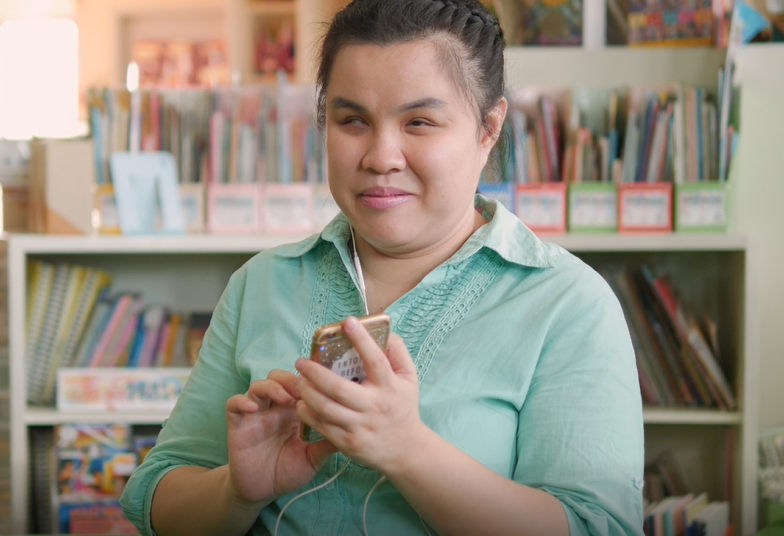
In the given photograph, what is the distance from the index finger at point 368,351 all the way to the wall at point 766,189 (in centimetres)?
141

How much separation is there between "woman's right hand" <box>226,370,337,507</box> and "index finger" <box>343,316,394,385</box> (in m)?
0.16

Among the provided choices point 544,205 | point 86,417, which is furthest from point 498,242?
point 86,417

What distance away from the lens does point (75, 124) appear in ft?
16.0

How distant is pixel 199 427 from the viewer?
3.39ft

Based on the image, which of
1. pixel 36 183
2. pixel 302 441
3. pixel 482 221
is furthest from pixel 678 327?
pixel 36 183

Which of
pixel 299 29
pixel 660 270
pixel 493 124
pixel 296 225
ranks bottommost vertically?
pixel 660 270

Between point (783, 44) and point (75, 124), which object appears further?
point (75, 124)

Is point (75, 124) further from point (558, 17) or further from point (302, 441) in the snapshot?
point (302, 441)

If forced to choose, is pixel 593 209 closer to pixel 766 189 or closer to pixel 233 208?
pixel 766 189

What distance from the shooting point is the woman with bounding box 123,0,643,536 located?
2.70ft

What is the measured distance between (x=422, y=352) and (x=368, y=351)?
0.28 metres

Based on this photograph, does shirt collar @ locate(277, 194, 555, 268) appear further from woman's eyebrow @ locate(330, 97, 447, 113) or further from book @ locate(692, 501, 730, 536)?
book @ locate(692, 501, 730, 536)

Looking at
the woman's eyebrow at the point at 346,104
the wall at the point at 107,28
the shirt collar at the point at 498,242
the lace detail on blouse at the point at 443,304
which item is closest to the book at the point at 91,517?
the shirt collar at the point at 498,242

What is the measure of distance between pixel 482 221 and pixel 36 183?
134cm
